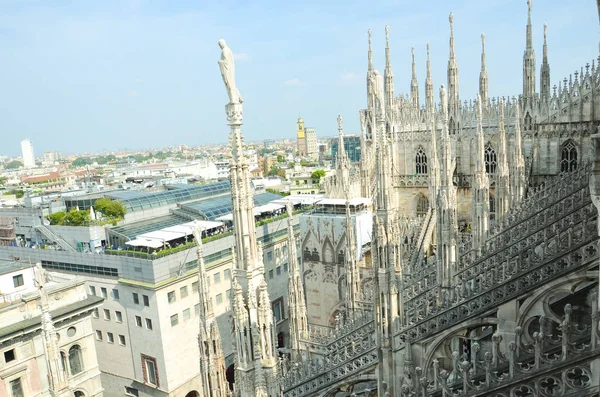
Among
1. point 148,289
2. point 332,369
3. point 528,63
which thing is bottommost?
point 148,289

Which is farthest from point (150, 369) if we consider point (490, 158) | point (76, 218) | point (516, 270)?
point (490, 158)

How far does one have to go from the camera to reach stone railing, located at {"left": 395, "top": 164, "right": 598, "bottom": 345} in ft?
33.4

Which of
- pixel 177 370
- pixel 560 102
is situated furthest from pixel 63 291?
pixel 560 102

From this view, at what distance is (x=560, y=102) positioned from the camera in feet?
93.5

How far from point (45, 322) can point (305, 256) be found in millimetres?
18145

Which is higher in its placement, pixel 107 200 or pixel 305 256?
pixel 107 200

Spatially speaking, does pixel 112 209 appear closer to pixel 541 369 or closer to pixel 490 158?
pixel 490 158

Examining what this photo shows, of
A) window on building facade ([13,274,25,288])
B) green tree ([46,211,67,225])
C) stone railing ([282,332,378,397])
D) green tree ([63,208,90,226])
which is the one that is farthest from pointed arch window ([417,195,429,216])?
green tree ([46,211,67,225])

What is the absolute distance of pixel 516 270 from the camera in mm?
11859

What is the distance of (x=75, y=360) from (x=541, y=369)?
72.1ft

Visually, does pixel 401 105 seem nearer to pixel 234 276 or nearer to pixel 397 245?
pixel 397 245

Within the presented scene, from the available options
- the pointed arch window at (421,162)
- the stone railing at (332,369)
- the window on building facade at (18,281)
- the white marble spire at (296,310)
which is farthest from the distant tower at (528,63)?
the window on building facade at (18,281)

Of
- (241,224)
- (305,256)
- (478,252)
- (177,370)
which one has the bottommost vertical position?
(177,370)

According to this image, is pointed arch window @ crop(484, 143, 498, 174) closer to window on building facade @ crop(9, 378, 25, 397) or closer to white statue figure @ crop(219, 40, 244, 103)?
white statue figure @ crop(219, 40, 244, 103)
